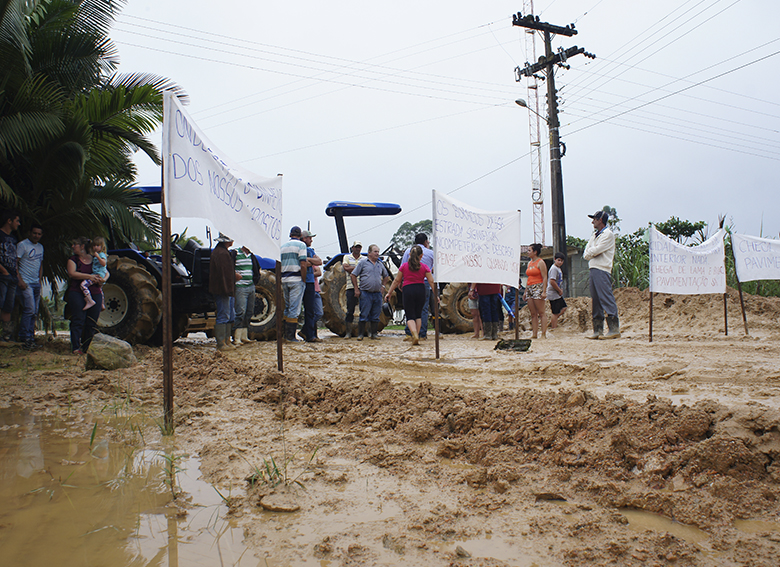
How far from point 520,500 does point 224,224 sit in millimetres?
2835

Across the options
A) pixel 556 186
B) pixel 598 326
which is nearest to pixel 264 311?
pixel 598 326

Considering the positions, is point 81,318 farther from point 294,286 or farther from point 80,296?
point 294,286

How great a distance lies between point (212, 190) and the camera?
376 centimetres

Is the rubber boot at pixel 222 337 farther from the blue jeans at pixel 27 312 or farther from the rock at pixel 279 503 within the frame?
the rock at pixel 279 503

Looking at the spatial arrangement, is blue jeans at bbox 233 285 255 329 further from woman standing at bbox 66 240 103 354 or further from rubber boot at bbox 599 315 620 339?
rubber boot at bbox 599 315 620 339

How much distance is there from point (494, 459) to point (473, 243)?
4244 millimetres

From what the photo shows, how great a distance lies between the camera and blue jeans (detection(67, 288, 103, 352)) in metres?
6.56

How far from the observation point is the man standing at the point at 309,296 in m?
8.62

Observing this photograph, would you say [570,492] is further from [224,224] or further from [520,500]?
[224,224]

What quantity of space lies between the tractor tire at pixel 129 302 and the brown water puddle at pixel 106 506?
4.50 m

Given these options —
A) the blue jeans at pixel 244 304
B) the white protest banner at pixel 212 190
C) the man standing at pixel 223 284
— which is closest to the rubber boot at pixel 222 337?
the man standing at pixel 223 284

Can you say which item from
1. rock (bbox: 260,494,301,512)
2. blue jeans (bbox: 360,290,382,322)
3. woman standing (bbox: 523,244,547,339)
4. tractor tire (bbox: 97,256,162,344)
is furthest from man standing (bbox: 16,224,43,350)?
woman standing (bbox: 523,244,547,339)

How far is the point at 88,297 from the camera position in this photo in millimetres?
6609

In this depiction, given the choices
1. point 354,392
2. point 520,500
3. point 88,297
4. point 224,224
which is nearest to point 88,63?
point 88,297
